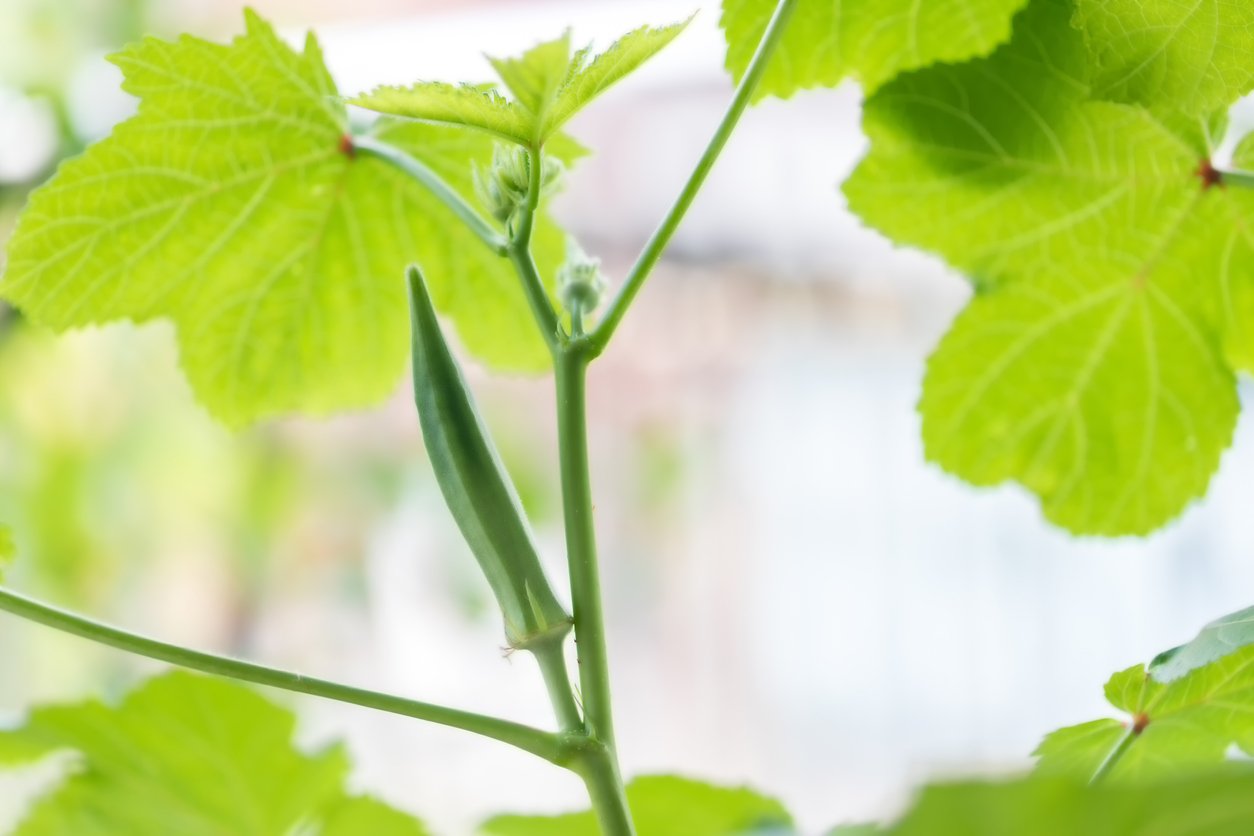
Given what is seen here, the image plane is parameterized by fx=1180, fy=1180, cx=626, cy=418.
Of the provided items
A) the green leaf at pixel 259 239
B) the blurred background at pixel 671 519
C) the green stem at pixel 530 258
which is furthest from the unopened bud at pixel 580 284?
the blurred background at pixel 671 519

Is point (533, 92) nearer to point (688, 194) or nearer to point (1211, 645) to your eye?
point (688, 194)

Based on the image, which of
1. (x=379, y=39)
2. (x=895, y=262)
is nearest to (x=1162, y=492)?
(x=895, y=262)

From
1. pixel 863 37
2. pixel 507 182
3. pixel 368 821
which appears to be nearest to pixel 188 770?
pixel 368 821

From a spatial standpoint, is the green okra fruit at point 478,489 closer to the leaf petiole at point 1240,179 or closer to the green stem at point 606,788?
the green stem at point 606,788

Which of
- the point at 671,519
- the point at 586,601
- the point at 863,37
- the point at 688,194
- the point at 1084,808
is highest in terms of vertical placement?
the point at 671,519

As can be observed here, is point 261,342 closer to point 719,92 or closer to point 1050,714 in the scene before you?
point 719,92

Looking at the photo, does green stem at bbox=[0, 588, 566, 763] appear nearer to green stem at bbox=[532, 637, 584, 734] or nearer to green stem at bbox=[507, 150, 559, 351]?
green stem at bbox=[532, 637, 584, 734]

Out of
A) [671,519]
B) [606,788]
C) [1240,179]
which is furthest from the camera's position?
[671,519]
